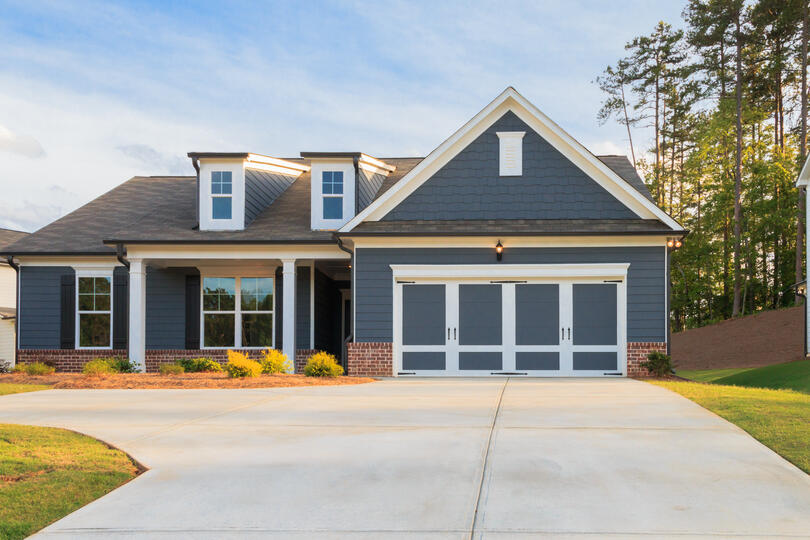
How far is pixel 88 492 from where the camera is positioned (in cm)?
548

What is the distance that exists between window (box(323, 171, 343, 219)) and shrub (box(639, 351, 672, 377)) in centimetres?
817

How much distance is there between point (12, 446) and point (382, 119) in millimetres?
22947

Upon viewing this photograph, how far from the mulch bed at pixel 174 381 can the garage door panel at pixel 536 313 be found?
376 cm

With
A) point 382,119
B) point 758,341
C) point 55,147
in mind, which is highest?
point 382,119

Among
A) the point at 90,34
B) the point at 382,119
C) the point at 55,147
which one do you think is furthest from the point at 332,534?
the point at 382,119

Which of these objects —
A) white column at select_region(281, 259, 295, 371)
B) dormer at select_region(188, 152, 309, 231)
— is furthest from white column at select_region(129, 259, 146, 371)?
white column at select_region(281, 259, 295, 371)

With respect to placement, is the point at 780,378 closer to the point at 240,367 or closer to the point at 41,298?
the point at 240,367

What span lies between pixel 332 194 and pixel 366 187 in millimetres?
1052

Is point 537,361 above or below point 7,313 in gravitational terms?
below

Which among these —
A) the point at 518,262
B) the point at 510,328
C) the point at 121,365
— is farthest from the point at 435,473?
the point at 121,365

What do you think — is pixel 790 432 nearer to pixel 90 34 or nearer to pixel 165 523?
pixel 165 523

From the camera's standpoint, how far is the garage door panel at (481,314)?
16.5 m

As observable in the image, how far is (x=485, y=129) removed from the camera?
56.1ft

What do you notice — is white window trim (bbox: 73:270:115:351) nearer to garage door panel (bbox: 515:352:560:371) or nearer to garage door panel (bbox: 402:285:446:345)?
garage door panel (bbox: 402:285:446:345)
